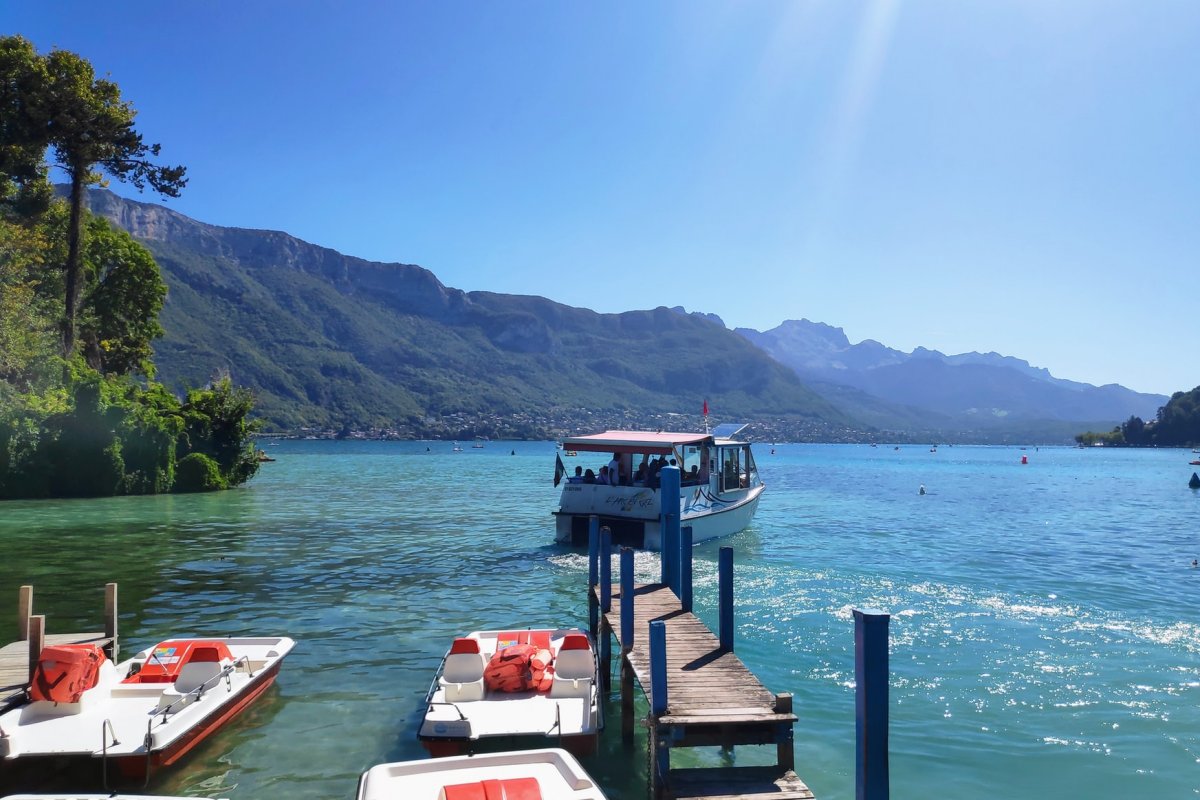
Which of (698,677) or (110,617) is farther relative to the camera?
(110,617)

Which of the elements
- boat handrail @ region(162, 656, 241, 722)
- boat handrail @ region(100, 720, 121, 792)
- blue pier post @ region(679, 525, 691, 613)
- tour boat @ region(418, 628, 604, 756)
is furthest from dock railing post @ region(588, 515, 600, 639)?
boat handrail @ region(100, 720, 121, 792)

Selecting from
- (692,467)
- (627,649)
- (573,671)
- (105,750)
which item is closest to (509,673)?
(573,671)

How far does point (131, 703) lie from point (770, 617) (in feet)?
39.9

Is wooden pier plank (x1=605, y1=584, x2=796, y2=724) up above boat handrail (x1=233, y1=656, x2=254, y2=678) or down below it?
above

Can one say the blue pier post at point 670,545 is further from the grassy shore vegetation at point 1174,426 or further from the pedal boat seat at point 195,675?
the grassy shore vegetation at point 1174,426

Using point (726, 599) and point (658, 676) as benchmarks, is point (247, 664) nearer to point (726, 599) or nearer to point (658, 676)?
point (658, 676)

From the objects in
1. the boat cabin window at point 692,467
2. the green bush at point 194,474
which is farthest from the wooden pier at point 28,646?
the green bush at point 194,474

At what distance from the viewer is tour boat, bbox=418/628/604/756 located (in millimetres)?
9133

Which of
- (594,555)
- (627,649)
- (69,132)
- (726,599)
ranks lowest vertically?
(627,649)

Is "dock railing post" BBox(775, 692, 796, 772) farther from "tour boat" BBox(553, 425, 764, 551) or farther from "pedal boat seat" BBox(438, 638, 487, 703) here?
"tour boat" BBox(553, 425, 764, 551)

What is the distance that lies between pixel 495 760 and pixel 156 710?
484 cm

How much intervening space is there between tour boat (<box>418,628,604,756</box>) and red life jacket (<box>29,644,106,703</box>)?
4.08 m

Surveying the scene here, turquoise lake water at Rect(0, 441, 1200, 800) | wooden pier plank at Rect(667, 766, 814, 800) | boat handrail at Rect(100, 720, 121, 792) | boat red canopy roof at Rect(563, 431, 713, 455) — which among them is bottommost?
turquoise lake water at Rect(0, 441, 1200, 800)

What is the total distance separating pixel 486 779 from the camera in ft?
23.9
